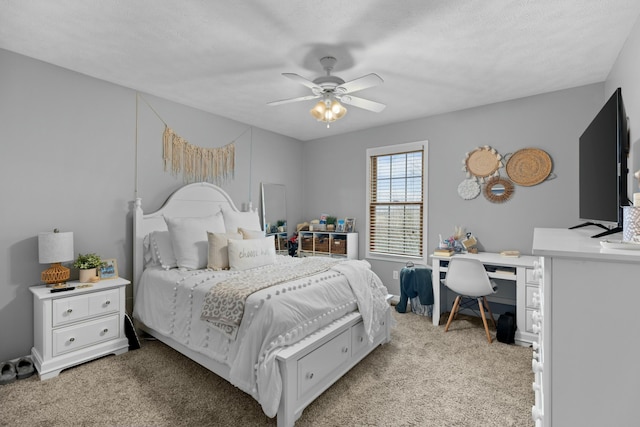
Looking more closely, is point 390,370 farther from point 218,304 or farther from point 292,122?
point 292,122

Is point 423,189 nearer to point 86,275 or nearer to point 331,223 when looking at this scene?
point 331,223

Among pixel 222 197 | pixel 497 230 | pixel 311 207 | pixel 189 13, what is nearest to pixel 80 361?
pixel 222 197

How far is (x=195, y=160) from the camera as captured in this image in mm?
3697

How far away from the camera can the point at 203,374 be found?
7.78ft

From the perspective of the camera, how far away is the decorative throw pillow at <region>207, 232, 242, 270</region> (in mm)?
2895

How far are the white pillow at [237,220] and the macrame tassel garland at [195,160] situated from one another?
0.48 metres

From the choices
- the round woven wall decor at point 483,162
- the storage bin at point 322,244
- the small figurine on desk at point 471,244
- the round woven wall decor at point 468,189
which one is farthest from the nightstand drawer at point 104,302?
the round woven wall decor at point 483,162

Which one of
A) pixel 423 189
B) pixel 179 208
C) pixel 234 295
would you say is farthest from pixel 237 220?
pixel 423 189

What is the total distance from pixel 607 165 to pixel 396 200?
8.83ft

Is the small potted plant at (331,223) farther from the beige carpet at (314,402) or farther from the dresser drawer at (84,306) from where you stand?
the dresser drawer at (84,306)

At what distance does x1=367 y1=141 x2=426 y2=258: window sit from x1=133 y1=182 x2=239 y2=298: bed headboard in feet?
6.70

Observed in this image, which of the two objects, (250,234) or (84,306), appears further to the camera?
(250,234)

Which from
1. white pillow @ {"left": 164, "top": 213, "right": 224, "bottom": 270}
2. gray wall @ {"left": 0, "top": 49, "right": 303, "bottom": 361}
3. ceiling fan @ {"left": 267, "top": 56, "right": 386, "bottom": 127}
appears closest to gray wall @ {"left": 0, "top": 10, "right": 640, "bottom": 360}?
gray wall @ {"left": 0, "top": 49, "right": 303, "bottom": 361}

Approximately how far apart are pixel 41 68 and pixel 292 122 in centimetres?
258
